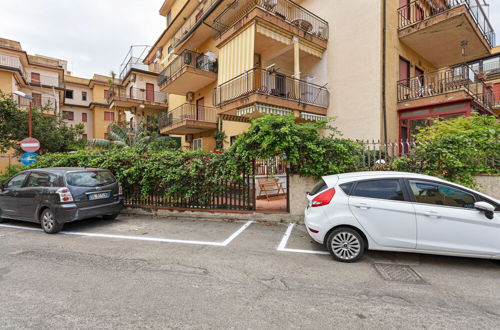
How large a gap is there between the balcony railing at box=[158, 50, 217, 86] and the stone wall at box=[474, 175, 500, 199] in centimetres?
1514

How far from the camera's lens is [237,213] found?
7.57 m

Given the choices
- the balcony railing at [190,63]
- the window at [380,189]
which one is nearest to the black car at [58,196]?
the window at [380,189]

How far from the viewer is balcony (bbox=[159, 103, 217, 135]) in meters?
16.3

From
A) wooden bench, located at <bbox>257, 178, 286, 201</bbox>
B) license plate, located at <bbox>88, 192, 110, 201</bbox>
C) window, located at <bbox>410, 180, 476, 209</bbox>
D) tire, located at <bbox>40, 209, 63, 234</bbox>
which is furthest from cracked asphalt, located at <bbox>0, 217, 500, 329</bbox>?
wooden bench, located at <bbox>257, 178, 286, 201</bbox>

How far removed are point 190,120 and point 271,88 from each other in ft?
19.5

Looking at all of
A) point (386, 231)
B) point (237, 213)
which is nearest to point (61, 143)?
point (237, 213)

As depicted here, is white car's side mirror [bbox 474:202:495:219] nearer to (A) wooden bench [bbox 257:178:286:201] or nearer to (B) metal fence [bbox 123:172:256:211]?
(B) metal fence [bbox 123:172:256:211]

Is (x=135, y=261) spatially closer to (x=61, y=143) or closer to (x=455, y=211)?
(x=455, y=211)

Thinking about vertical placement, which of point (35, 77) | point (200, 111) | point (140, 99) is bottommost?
point (200, 111)

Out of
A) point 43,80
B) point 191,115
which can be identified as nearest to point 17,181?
point 191,115

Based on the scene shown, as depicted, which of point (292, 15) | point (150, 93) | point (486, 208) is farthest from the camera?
point (150, 93)

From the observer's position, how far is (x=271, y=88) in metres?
Result: 12.6

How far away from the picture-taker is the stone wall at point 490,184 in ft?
19.3

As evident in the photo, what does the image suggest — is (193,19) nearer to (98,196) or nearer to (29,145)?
(29,145)
